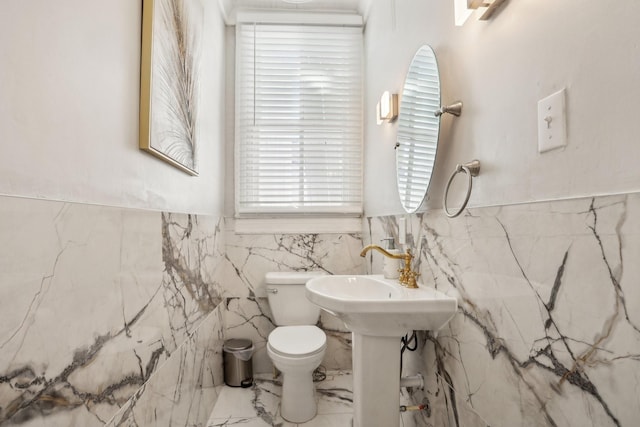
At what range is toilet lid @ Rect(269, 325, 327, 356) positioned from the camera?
68.0 inches

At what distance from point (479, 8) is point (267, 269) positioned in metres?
1.94

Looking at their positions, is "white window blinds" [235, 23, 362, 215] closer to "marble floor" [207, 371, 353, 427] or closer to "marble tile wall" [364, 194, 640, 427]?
"marble floor" [207, 371, 353, 427]

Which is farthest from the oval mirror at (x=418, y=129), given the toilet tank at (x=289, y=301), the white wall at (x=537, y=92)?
the toilet tank at (x=289, y=301)

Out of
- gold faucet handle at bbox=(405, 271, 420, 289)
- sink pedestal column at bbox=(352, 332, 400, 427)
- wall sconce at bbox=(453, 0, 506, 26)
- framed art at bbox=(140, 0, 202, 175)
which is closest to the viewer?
wall sconce at bbox=(453, 0, 506, 26)

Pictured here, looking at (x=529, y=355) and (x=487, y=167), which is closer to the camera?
(x=529, y=355)

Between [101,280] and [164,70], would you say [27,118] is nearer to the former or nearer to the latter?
[101,280]

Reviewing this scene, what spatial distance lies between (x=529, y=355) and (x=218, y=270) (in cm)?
182

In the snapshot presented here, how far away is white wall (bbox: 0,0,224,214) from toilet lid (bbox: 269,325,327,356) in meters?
1.01

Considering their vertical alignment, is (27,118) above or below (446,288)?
above

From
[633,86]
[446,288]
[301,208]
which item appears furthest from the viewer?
[301,208]

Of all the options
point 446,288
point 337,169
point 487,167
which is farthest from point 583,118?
point 337,169

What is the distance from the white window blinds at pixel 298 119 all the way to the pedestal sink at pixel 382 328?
115 centimetres

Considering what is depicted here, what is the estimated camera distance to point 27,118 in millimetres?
625

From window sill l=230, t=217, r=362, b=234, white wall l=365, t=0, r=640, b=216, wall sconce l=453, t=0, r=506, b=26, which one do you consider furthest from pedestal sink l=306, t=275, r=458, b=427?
window sill l=230, t=217, r=362, b=234
